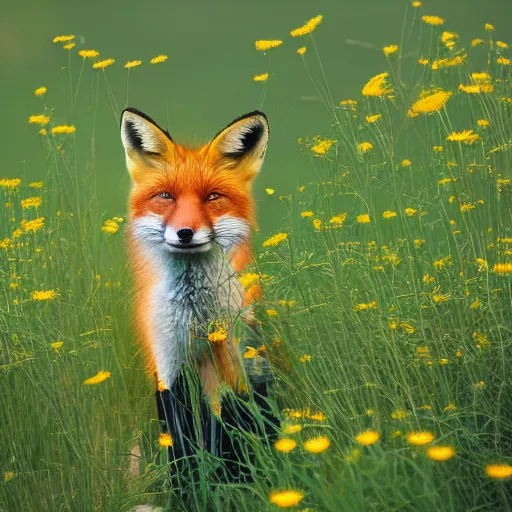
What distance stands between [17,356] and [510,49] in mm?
2898

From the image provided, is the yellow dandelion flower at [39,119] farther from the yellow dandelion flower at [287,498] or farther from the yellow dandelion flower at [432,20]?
the yellow dandelion flower at [287,498]

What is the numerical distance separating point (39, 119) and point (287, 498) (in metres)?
2.34

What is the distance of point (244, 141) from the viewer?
125 inches

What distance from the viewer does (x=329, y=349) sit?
9.48 ft

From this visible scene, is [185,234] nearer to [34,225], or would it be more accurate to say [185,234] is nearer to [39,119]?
[34,225]

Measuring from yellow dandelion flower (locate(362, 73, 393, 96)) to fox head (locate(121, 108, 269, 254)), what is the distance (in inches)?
17.0

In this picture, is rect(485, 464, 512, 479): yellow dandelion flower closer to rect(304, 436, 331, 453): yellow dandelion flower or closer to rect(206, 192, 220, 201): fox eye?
rect(304, 436, 331, 453): yellow dandelion flower

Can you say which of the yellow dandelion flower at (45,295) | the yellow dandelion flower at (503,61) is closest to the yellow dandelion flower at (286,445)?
the yellow dandelion flower at (45,295)

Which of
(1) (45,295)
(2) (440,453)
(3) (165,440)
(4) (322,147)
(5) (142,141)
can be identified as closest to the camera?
(2) (440,453)

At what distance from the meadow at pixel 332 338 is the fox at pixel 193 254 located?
0.46 feet

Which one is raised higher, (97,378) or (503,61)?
(503,61)

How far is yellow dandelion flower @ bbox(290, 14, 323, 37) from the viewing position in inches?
137

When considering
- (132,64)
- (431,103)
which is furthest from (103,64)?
(431,103)

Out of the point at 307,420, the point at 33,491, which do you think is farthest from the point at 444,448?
the point at 33,491
